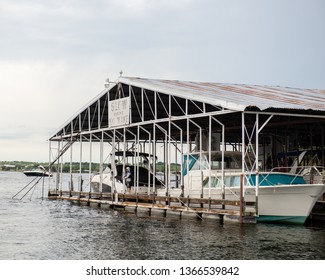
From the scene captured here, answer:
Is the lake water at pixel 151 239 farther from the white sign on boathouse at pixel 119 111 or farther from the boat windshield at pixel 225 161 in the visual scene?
the white sign on boathouse at pixel 119 111

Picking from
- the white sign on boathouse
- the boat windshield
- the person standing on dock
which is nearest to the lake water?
the boat windshield

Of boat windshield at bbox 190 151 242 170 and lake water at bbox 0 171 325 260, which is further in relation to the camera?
boat windshield at bbox 190 151 242 170

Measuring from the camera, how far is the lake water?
1990cm

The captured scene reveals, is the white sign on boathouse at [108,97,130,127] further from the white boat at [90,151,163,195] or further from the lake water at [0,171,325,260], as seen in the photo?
the lake water at [0,171,325,260]

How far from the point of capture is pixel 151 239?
2331cm

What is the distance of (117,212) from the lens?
3519 cm

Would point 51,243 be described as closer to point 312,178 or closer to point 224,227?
point 224,227

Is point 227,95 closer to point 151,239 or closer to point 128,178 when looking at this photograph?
point 151,239

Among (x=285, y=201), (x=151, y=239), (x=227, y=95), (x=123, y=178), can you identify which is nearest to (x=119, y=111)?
(x=123, y=178)

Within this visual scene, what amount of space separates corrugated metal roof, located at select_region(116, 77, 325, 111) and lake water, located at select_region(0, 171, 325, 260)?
17.5 ft

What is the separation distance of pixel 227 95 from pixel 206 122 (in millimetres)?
8305

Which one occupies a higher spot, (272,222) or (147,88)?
(147,88)

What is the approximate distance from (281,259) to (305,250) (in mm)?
2118
